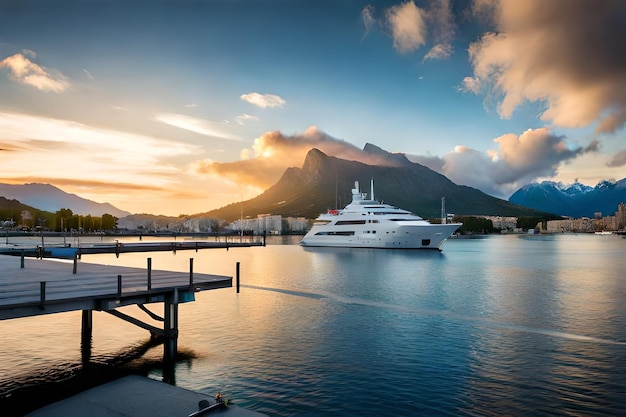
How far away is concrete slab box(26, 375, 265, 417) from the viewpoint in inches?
508

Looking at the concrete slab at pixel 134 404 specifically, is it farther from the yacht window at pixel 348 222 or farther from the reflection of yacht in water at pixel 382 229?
the yacht window at pixel 348 222

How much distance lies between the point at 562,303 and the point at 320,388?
30.7m

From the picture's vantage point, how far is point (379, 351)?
80.7ft

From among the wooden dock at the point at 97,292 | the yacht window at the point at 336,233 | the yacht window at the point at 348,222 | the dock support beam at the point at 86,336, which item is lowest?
the dock support beam at the point at 86,336

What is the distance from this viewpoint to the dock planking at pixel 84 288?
18.1 m

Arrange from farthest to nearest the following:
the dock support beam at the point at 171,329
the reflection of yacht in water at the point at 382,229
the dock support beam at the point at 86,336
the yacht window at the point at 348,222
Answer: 1. the yacht window at the point at 348,222
2. the reflection of yacht in water at the point at 382,229
3. the dock support beam at the point at 86,336
4. the dock support beam at the point at 171,329

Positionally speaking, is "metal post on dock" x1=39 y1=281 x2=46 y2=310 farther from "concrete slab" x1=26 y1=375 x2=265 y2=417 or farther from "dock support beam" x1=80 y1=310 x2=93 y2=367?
"dock support beam" x1=80 y1=310 x2=93 y2=367

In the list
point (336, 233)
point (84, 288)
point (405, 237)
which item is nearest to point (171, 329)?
point (84, 288)

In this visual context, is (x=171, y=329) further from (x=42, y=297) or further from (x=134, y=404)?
(x=134, y=404)

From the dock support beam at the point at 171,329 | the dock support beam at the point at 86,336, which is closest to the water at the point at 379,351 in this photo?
the dock support beam at the point at 86,336

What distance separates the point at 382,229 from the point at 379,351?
92773 mm

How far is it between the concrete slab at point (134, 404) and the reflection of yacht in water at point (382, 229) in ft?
331

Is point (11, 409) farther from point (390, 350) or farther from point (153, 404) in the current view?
point (390, 350)

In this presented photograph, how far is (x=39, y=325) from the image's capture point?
30375 millimetres
